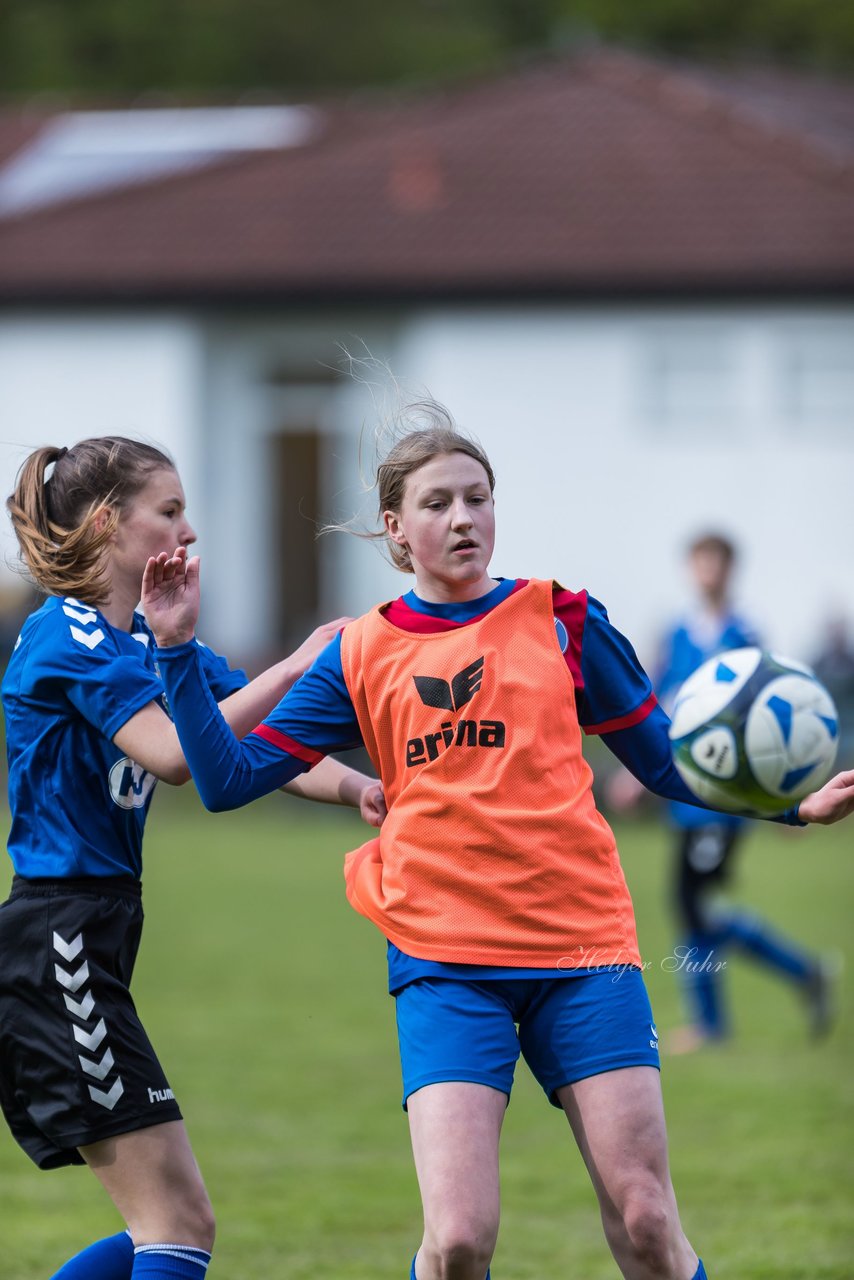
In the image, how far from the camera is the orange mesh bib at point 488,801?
3.63 meters

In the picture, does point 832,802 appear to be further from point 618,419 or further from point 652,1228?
point 618,419

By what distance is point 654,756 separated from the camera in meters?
3.98

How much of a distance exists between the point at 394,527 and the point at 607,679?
0.52 m

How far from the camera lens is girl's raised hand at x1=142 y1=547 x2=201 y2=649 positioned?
358 cm

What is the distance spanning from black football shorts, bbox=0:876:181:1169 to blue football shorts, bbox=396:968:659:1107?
0.52m

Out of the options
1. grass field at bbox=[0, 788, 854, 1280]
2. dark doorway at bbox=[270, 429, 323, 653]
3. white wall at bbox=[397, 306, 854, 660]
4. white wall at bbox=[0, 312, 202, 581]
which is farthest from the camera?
dark doorway at bbox=[270, 429, 323, 653]

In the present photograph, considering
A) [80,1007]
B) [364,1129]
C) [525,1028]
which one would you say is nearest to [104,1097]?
[80,1007]

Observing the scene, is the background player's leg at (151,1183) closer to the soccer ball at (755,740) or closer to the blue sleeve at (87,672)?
the blue sleeve at (87,672)

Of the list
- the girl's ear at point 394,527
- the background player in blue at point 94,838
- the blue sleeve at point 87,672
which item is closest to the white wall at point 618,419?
the girl's ear at point 394,527

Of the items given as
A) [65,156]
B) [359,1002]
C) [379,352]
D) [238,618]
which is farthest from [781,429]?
[359,1002]

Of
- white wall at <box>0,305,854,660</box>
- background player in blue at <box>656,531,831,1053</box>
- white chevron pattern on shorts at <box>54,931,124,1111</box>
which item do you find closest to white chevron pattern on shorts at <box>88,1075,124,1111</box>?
white chevron pattern on shorts at <box>54,931,124,1111</box>

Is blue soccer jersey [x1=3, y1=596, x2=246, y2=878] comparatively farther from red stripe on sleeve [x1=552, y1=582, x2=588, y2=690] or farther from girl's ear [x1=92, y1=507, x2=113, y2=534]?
red stripe on sleeve [x1=552, y1=582, x2=588, y2=690]

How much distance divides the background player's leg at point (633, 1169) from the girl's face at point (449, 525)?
977 mm

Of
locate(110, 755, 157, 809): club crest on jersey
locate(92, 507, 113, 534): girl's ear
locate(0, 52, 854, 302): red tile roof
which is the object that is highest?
locate(0, 52, 854, 302): red tile roof
